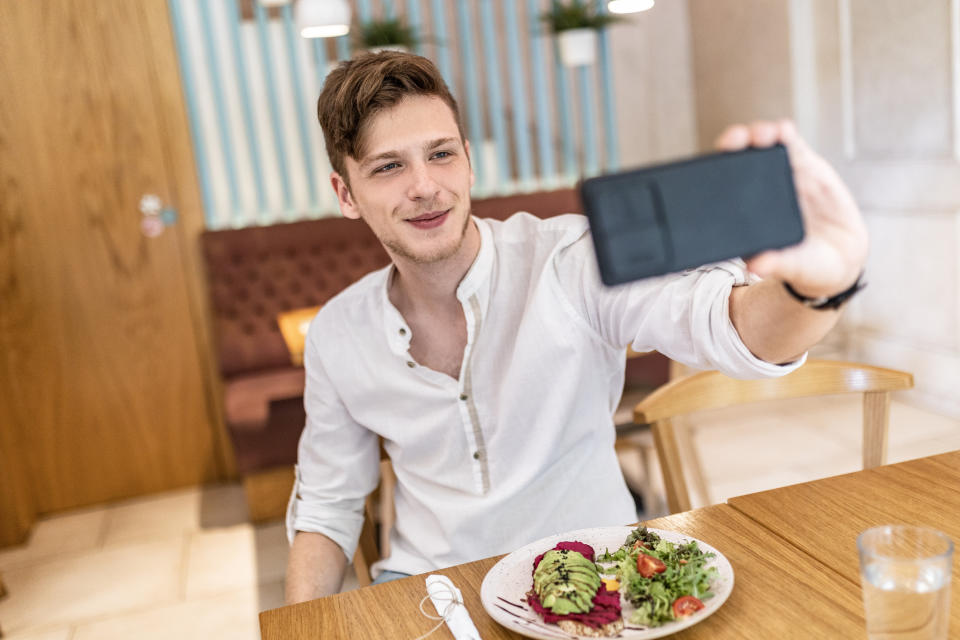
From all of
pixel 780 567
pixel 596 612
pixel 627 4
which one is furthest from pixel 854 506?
pixel 627 4

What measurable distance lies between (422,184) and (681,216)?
0.75 m

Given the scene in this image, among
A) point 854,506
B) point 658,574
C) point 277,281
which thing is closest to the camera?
point 658,574

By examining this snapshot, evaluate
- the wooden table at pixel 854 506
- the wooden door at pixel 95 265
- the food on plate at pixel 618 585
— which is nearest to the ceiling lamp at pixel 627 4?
the wooden door at pixel 95 265

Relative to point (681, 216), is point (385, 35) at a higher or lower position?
higher

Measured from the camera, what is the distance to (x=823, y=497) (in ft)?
3.67

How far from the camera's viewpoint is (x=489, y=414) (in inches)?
55.7

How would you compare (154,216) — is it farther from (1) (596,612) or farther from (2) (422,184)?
(1) (596,612)

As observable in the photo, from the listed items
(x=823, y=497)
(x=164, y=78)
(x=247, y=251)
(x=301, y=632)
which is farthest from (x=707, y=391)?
(x=164, y=78)

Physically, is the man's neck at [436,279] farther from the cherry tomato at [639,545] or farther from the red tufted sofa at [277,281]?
the red tufted sofa at [277,281]

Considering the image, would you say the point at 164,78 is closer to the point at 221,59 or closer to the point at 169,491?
the point at 221,59

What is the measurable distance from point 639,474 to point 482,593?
250cm

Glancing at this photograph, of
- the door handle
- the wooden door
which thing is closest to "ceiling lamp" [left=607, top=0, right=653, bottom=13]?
the wooden door

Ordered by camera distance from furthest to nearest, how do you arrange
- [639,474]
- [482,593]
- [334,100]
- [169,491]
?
[169,491]
[639,474]
[334,100]
[482,593]

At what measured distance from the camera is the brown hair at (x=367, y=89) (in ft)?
4.44
